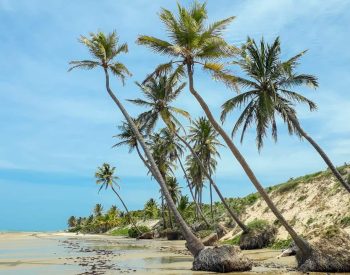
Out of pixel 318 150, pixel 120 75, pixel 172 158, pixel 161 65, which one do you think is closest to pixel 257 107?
pixel 318 150

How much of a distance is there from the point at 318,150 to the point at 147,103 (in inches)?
677

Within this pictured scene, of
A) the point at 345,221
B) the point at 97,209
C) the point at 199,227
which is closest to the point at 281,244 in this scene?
the point at 345,221

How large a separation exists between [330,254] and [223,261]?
13.6 feet

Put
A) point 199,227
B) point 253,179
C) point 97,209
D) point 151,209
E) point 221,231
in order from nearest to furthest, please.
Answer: point 253,179
point 221,231
point 199,227
point 151,209
point 97,209

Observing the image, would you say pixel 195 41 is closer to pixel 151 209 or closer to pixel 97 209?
pixel 151 209

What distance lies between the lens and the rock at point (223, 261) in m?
17.2

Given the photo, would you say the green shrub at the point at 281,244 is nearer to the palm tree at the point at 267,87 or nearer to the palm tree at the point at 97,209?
the palm tree at the point at 267,87

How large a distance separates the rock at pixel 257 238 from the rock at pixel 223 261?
12.7 metres

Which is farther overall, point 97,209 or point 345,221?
point 97,209

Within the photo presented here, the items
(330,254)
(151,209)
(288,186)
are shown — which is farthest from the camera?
(151,209)

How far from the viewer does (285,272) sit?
16.3m

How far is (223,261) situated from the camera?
17.2 m

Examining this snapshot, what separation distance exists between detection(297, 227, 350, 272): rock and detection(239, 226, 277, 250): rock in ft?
43.9

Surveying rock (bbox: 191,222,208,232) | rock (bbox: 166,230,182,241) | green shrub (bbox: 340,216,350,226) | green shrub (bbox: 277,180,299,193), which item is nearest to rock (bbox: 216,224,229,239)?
green shrub (bbox: 277,180,299,193)
